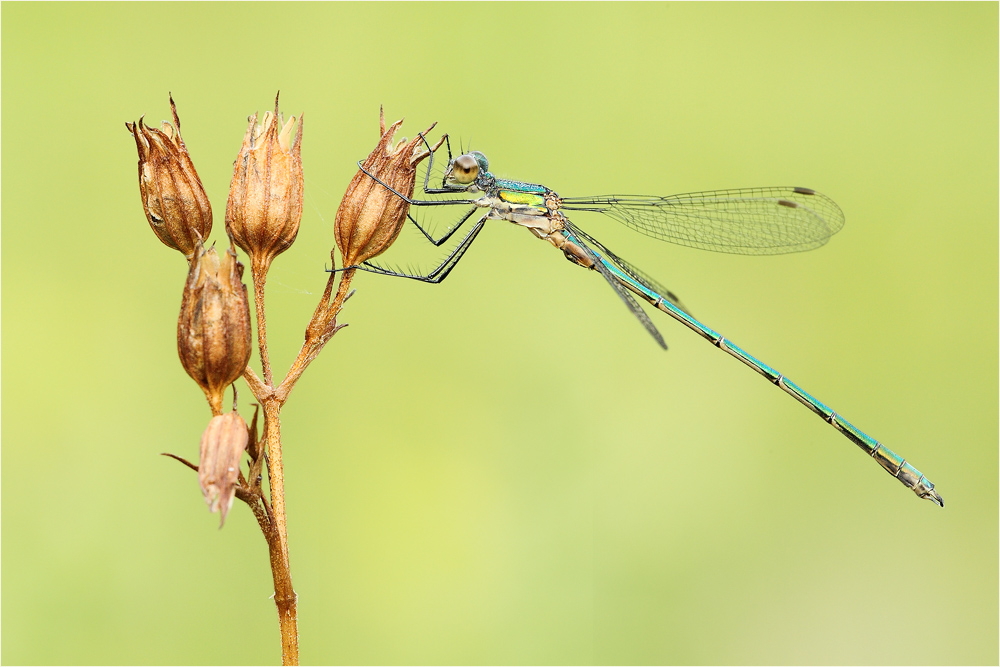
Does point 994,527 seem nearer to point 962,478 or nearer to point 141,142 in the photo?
point 962,478

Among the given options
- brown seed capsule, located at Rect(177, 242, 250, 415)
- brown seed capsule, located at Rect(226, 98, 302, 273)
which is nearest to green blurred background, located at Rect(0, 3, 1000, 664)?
brown seed capsule, located at Rect(226, 98, 302, 273)

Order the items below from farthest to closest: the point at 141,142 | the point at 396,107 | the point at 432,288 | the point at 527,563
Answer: the point at 396,107 < the point at 432,288 < the point at 527,563 < the point at 141,142

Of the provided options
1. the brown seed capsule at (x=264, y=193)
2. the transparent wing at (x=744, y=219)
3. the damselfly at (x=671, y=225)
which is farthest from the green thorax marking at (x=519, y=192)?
the brown seed capsule at (x=264, y=193)

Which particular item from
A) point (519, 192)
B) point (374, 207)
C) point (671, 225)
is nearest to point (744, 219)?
point (671, 225)

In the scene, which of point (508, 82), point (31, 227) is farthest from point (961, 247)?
point (31, 227)

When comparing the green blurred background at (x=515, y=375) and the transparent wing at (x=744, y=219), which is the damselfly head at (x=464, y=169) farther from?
the transparent wing at (x=744, y=219)

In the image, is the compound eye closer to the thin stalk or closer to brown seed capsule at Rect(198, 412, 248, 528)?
the thin stalk

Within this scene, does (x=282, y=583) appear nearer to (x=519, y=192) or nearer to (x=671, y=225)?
(x=519, y=192)
